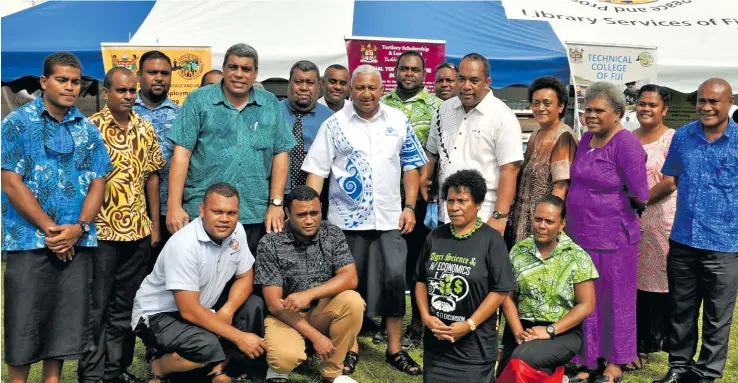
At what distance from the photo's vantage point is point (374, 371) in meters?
4.60

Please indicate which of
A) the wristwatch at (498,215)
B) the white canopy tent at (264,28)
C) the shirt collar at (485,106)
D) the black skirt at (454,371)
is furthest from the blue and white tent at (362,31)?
the black skirt at (454,371)

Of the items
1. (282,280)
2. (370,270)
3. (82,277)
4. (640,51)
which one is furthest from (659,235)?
(640,51)

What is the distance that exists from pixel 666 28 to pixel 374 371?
7333mm

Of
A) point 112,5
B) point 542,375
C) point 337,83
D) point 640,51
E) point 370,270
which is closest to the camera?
point 542,375

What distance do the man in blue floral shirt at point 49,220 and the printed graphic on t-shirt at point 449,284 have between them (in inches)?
70.5

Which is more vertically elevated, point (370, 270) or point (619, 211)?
point (619, 211)

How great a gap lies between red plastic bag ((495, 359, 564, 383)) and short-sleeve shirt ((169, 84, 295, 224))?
1721 mm

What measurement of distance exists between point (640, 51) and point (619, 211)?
179 inches

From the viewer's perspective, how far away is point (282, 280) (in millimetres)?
4211

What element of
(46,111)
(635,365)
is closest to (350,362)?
(635,365)

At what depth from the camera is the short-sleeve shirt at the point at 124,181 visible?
4004 millimetres

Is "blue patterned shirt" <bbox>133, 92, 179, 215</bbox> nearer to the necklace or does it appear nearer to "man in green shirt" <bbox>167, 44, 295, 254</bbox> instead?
"man in green shirt" <bbox>167, 44, 295, 254</bbox>

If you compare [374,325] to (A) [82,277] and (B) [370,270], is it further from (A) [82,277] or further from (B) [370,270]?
(A) [82,277]

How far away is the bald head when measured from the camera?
13.3 feet
